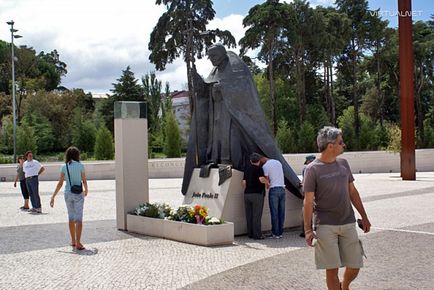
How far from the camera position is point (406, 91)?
22.3 meters

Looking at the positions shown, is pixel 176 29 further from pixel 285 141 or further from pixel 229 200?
pixel 229 200

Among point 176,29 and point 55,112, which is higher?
point 176,29

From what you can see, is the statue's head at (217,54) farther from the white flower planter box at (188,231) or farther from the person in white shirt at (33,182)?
the person in white shirt at (33,182)

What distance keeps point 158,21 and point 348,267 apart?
111 ft

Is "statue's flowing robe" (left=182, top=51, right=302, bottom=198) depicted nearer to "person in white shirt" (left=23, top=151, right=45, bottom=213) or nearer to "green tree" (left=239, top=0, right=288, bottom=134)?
"person in white shirt" (left=23, top=151, right=45, bottom=213)

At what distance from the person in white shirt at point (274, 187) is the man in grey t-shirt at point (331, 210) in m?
4.50

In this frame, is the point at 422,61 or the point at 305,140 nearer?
the point at 305,140

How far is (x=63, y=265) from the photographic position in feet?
24.3

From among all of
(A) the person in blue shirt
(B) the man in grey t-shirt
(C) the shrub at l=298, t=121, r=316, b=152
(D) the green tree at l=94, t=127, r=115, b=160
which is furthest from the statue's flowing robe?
(C) the shrub at l=298, t=121, r=316, b=152

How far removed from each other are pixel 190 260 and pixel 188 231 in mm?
1409

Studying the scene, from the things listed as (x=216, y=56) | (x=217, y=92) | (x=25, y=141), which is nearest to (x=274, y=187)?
(x=217, y=92)

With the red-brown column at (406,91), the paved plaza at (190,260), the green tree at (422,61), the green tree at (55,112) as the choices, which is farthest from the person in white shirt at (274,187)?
the green tree at (55,112)

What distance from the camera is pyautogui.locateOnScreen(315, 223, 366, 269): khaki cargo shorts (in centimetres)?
473

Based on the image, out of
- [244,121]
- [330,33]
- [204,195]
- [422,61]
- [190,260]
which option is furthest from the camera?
[422,61]
